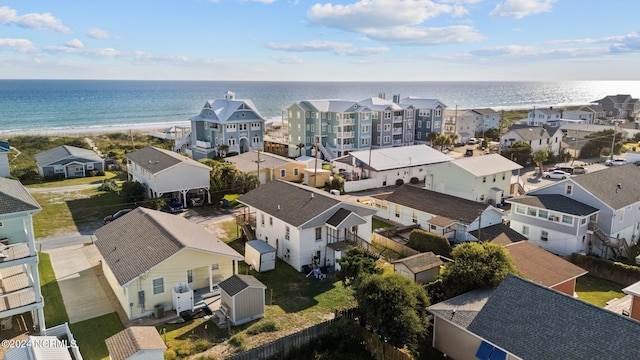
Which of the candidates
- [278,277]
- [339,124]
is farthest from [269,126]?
[278,277]

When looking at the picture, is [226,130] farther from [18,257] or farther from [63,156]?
[18,257]

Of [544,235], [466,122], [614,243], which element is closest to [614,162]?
[466,122]

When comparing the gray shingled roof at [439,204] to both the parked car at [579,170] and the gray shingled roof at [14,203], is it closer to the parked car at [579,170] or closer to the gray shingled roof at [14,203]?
the gray shingled roof at [14,203]

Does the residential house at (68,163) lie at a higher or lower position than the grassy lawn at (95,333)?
higher

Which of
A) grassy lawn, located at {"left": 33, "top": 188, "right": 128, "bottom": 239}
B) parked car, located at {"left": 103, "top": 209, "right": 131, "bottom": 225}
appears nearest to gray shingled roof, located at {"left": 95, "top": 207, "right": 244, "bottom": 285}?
parked car, located at {"left": 103, "top": 209, "right": 131, "bottom": 225}

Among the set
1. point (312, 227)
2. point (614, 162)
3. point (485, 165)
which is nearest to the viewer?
point (312, 227)

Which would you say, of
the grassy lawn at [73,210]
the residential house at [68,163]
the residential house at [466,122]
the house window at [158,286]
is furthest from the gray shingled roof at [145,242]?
the residential house at [466,122]

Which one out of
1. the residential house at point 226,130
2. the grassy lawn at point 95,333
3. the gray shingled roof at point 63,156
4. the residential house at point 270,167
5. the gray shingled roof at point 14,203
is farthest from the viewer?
the residential house at point 226,130
